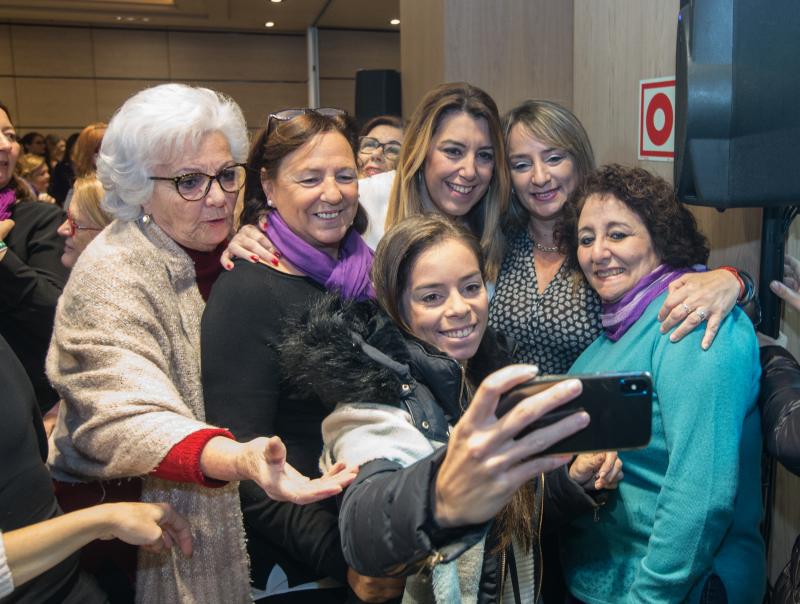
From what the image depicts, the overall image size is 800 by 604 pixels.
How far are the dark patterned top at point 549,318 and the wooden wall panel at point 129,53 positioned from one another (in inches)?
297

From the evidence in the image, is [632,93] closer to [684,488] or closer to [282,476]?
[684,488]

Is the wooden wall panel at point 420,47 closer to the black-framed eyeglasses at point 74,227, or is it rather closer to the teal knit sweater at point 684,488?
the black-framed eyeglasses at point 74,227

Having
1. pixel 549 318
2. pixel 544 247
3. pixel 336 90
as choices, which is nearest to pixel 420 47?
pixel 544 247

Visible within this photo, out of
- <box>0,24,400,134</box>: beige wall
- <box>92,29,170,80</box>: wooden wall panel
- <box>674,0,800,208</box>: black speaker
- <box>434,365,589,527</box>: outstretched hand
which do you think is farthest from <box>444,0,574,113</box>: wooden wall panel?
<box>92,29,170,80</box>: wooden wall panel

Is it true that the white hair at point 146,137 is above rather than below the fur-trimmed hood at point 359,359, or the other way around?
above

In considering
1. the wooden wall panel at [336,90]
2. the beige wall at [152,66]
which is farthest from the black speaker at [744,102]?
the wooden wall panel at [336,90]

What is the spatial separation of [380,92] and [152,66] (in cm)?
471

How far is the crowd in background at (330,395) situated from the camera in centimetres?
111

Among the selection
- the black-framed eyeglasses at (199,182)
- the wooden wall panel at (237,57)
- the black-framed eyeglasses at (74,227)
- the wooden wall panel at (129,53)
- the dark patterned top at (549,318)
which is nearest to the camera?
the black-framed eyeglasses at (199,182)

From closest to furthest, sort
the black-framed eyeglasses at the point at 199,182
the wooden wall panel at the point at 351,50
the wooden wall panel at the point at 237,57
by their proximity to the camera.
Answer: the black-framed eyeglasses at the point at 199,182 < the wooden wall panel at the point at 237,57 < the wooden wall panel at the point at 351,50

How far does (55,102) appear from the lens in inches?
316

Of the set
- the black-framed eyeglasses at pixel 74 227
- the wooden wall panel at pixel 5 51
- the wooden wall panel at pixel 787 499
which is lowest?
the wooden wall panel at pixel 787 499

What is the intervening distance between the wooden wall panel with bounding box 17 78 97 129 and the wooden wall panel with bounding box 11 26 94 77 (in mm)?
100

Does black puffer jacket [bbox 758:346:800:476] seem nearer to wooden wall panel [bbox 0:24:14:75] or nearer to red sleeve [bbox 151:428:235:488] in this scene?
red sleeve [bbox 151:428:235:488]
